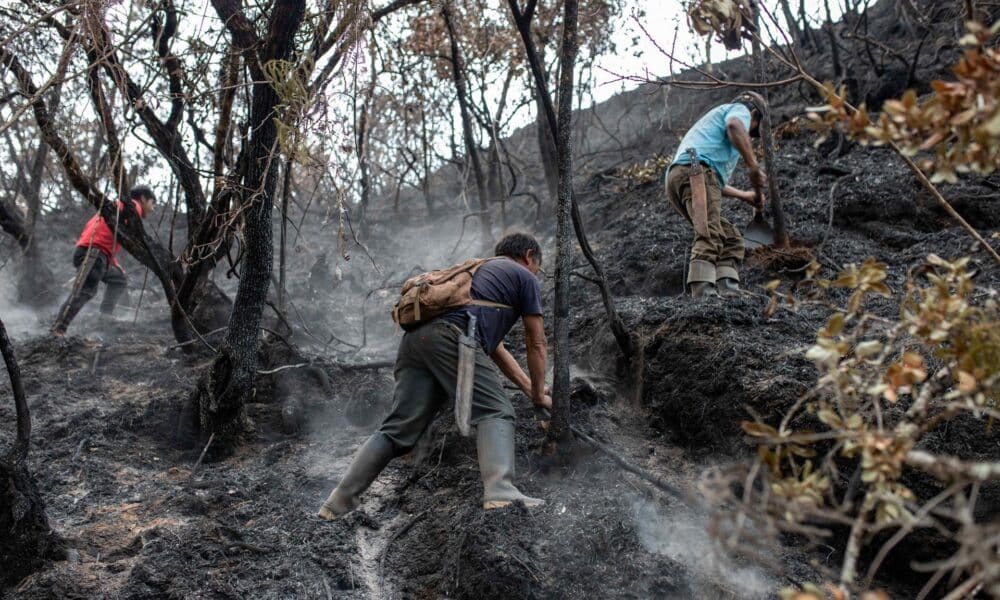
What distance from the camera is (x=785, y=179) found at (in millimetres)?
7145

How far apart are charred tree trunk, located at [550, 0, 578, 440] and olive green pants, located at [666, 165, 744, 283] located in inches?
50.0

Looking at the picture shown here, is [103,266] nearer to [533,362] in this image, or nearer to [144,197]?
[144,197]

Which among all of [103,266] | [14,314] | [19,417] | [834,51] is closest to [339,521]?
[19,417]

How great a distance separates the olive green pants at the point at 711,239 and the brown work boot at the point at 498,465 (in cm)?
206

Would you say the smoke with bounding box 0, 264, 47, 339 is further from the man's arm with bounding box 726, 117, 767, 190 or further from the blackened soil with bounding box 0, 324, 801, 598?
the man's arm with bounding box 726, 117, 767, 190

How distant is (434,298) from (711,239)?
2.19 m

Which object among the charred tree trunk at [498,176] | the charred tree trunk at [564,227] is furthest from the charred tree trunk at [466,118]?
the charred tree trunk at [564,227]

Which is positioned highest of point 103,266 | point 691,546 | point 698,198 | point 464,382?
point 103,266

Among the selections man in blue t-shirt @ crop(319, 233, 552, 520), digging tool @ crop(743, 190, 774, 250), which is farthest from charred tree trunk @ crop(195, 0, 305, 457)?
digging tool @ crop(743, 190, 774, 250)

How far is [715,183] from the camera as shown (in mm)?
5176

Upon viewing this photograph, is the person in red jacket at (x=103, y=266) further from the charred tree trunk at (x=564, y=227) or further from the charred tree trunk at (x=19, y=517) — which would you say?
the charred tree trunk at (x=564, y=227)

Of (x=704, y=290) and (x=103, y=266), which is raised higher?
(x=103, y=266)

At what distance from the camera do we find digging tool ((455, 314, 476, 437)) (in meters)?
3.67

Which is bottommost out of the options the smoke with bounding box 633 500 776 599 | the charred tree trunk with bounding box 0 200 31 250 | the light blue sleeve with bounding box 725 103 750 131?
the smoke with bounding box 633 500 776 599
